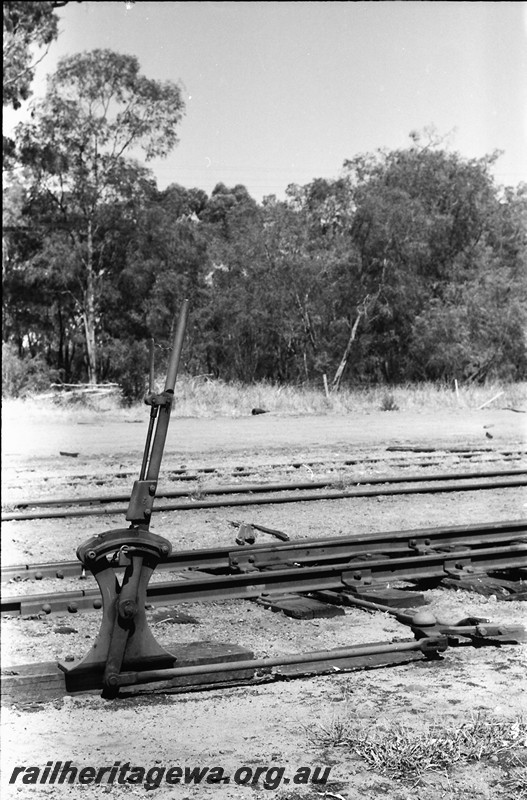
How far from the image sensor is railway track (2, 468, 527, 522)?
9.91 m

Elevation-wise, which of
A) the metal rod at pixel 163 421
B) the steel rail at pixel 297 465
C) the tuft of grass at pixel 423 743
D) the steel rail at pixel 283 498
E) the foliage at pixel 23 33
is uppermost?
the foliage at pixel 23 33

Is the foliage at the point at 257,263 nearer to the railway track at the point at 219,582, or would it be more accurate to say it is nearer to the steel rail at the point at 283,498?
the steel rail at the point at 283,498

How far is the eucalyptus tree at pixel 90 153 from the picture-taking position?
3112 cm

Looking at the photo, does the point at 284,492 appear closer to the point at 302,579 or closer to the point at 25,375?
the point at 302,579

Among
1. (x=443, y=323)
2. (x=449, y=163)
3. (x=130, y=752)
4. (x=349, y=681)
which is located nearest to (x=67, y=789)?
(x=130, y=752)

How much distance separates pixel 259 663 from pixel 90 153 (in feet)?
104

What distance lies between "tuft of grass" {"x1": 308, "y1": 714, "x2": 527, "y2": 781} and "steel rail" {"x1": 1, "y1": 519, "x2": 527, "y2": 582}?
114 inches

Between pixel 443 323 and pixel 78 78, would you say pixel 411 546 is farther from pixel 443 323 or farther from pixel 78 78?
pixel 443 323

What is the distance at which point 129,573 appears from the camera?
3795 millimetres

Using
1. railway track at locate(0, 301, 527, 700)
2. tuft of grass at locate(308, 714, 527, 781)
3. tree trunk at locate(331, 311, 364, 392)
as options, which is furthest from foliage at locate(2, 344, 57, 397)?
tuft of grass at locate(308, 714, 527, 781)

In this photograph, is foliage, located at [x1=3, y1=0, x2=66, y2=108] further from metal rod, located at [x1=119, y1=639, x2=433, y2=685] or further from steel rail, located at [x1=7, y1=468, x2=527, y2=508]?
metal rod, located at [x1=119, y1=639, x2=433, y2=685]

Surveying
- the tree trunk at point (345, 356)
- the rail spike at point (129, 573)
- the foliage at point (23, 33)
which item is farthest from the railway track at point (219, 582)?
the tree trunk at point (345, 356)

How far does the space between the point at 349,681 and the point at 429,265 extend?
37864 mm

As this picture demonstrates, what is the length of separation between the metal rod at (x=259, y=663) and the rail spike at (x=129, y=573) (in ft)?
0.23
